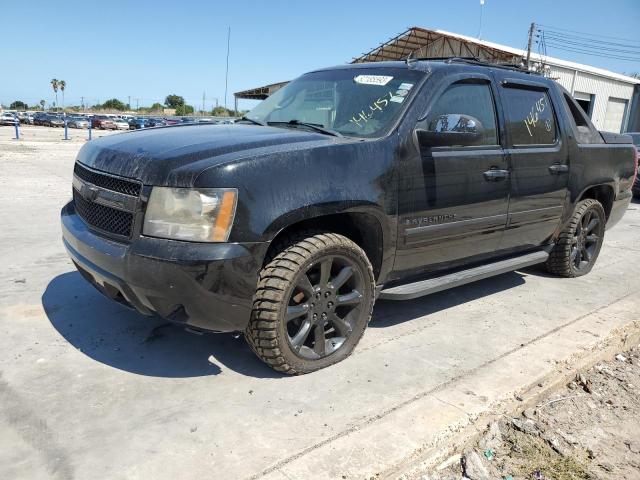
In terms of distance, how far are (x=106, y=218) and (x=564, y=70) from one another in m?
30.1

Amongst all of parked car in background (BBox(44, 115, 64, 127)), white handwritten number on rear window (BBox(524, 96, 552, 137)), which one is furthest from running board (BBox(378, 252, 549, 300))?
parked car in background (BBox(44, 115, 64, 127))

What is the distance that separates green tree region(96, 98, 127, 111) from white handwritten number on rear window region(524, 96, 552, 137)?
10234 centimetres

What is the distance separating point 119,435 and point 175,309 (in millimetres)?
621

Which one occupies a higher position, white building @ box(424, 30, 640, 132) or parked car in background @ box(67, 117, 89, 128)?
white building @ box(424, 30, 640, 132)

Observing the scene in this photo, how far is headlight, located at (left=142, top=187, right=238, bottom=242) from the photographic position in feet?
8.41

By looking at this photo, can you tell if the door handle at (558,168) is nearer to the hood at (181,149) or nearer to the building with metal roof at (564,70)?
the hood at (181,149)

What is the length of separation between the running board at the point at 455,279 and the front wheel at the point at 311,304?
0.27 m

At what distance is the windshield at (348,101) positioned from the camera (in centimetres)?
341

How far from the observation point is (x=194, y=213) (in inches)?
101

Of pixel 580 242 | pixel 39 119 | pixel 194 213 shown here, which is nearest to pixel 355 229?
pixel 194 213

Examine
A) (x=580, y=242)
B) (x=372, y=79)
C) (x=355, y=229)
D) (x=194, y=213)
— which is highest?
(x=372, y=79)

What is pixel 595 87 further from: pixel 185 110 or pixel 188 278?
pixel 185 110

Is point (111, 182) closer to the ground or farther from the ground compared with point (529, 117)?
closer to the ground

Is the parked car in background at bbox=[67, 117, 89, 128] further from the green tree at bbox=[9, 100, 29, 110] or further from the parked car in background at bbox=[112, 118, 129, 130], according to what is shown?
the green tree at bbox=[9, 100, 29, 110]
